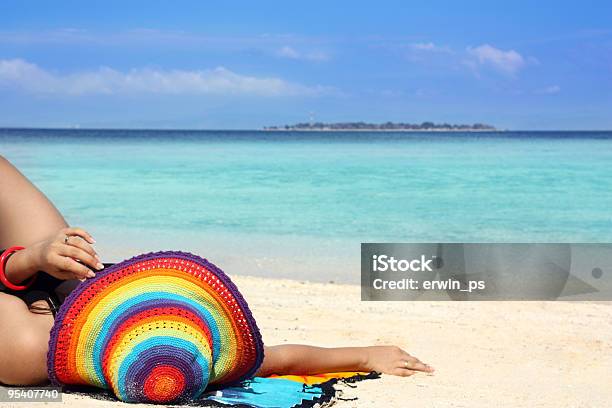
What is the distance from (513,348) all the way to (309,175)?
17.2m

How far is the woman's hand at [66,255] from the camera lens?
8.55 ft

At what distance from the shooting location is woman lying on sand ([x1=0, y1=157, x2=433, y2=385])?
2633 mm

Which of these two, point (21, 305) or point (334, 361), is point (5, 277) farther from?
point (334, 361)

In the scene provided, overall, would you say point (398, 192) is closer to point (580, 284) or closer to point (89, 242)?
point (580, 284)

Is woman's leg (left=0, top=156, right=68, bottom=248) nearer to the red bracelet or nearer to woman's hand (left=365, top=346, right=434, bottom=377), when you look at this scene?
the red bracelet

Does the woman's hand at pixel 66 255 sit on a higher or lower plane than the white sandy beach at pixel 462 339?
higher

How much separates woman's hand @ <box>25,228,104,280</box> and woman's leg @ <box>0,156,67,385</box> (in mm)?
254

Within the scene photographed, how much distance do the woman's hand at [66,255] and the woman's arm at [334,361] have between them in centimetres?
96

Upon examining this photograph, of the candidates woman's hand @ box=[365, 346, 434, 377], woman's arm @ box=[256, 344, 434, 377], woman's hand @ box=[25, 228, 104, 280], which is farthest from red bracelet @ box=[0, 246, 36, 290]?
woman's hand @ box=[365, 346, 434, 377]

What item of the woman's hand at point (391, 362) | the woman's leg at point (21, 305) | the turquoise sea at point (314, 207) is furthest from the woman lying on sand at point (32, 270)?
the turquoise sea at point (314, 207)

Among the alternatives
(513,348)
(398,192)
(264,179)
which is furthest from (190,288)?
(264,179)

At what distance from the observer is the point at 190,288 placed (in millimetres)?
2816

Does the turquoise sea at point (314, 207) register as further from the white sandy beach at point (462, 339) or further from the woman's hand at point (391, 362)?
the woman's hand at point (391, 362)

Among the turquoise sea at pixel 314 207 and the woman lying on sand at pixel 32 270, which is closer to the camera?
the woman lying on sand at pixel 32 270
